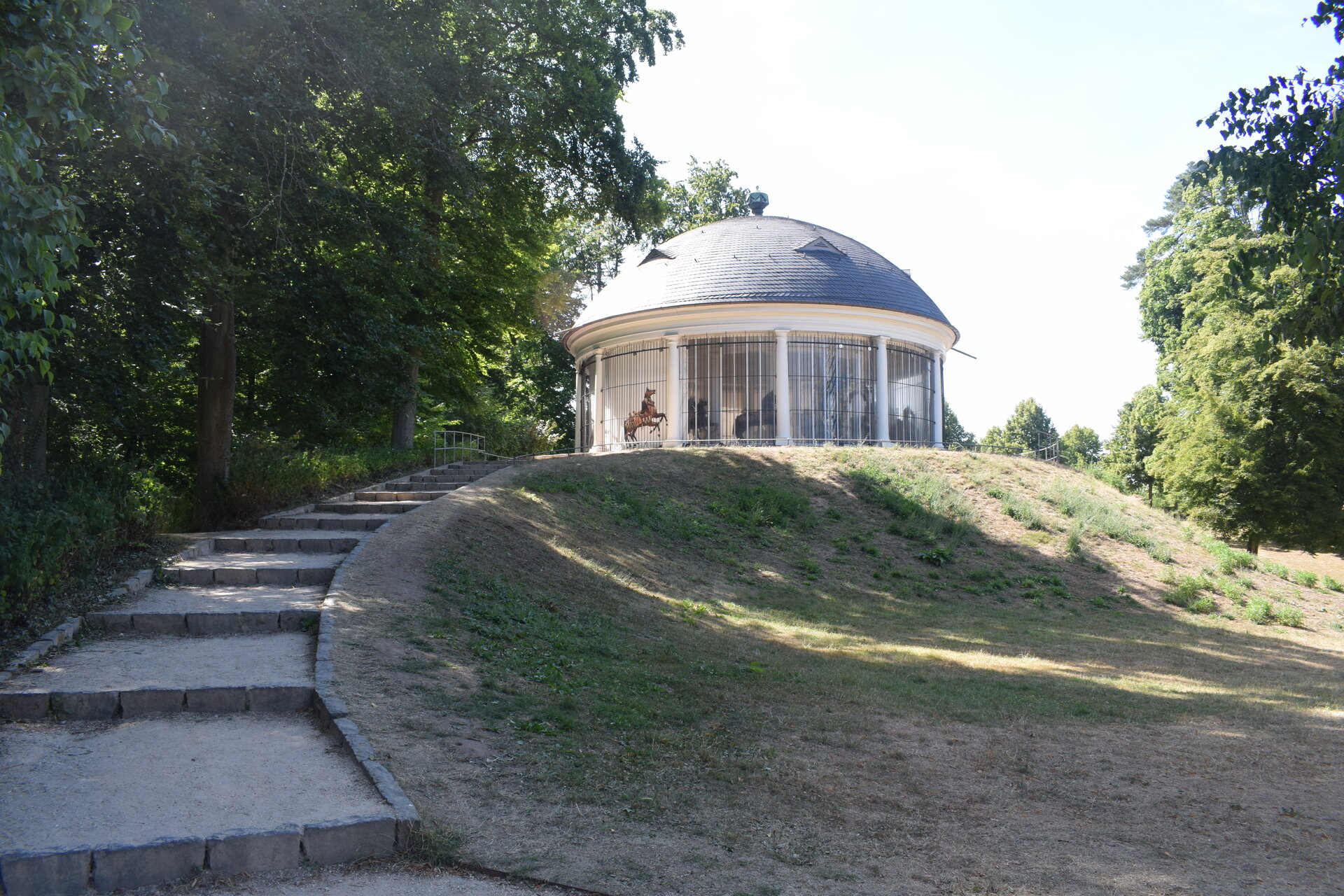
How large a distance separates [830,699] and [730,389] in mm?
17239

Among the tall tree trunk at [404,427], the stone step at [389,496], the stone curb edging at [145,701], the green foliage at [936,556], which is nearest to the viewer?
the stone curb edging at [145,701]

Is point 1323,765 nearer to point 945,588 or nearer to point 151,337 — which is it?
point 945,588

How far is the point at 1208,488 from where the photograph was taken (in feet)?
98.3

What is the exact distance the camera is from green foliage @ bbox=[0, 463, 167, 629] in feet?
25.2

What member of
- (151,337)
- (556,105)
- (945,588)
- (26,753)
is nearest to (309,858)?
(26,753)

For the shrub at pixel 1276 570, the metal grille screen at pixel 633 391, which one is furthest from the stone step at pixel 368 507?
the shrub at pixel 1276 570

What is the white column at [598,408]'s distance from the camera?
27453 millimetres

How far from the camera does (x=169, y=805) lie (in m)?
4.78

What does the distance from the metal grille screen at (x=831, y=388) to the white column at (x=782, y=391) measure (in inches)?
6.7

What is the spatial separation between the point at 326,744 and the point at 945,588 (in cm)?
1278

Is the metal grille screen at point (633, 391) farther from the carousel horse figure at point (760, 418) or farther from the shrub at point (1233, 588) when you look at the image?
the shrub at point (1233, 588)

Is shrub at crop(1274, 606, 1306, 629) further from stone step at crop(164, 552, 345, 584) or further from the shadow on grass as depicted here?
stone step at crop(164, 552, 345, 584)

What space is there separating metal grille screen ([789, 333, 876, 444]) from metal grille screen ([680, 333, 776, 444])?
709 millimetres

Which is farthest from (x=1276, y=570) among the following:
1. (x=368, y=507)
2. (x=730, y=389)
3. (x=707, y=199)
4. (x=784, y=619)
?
(x=707, y=199)
